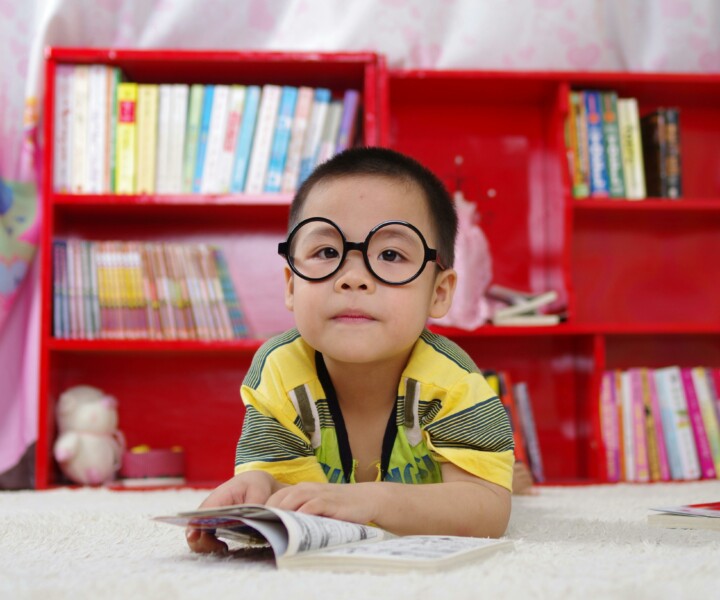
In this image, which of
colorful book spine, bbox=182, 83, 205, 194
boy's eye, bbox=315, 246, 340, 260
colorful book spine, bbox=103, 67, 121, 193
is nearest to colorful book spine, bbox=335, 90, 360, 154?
colorful book spine, bbox=182, 83, 205, 194

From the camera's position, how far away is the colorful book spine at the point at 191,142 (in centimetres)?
235

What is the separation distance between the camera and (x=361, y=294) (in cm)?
114

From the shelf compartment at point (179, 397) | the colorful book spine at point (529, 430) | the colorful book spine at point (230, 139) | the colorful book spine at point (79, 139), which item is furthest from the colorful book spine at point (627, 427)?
the colorful book spine at point (79, 139)

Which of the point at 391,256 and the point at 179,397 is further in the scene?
the point at 179,397

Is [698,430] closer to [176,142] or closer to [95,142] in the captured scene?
[176,142]

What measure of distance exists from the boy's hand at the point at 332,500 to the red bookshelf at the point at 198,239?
143 cm

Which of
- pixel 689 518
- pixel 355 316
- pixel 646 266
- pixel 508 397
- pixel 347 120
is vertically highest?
pixel 347 120

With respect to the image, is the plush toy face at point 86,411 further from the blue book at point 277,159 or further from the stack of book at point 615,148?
the stack of book at point 615,148

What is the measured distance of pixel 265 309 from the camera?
2.57m

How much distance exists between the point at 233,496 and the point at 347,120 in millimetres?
1562

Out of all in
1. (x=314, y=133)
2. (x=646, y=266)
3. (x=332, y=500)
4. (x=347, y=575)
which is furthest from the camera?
(x=646, y=266)

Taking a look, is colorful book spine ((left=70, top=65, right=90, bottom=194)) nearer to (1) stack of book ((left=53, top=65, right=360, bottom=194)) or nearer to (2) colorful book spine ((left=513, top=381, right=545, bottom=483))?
(1) stack of book ((left=53, top=65, right=360, bottom=194))

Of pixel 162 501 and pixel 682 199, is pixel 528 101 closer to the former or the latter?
pixel 682 199

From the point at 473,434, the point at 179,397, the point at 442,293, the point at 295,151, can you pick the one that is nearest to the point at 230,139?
the point at 295,151
